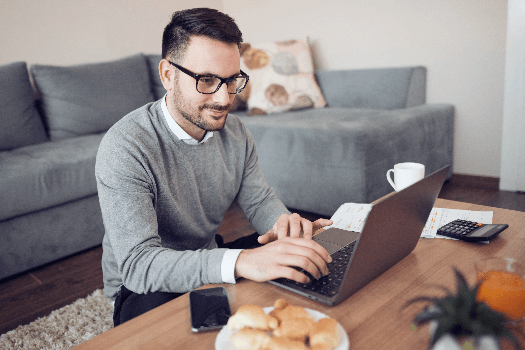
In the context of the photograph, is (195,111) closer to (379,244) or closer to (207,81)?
(207,81)

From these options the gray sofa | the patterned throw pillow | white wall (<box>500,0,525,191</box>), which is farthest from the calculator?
the patterned throw pillow

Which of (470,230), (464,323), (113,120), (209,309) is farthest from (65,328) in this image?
(113,120)

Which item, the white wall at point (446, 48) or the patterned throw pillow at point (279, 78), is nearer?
the white wall at point (446, 48)

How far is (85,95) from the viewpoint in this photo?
2.57 metres

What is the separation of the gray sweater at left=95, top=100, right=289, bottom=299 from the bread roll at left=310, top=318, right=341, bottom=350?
267mm

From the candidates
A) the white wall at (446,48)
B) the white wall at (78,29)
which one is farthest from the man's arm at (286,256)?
the white wall at (78,29)

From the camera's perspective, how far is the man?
758mm

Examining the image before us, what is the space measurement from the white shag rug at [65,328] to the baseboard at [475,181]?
2115mm

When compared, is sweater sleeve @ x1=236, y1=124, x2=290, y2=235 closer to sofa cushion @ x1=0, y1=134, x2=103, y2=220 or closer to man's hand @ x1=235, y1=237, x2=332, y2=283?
man's hand @ x1=235, y1=237, x2=332, y2=283

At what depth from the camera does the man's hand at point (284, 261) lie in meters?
0.69

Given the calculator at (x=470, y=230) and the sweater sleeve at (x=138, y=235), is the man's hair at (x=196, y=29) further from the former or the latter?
the calculator at (x=470, y=230)

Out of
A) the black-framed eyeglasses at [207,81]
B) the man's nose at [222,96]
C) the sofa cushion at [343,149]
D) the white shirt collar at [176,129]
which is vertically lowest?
the sofa cushion at [343,149]

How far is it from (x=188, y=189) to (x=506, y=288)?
2.46 feet

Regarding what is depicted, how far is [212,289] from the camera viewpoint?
0.69m
